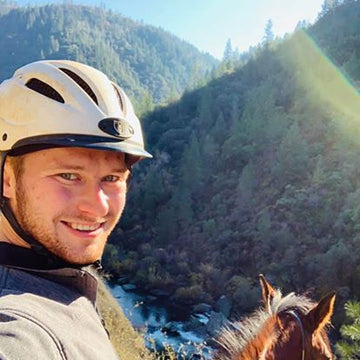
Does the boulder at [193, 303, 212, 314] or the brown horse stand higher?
the brown horse

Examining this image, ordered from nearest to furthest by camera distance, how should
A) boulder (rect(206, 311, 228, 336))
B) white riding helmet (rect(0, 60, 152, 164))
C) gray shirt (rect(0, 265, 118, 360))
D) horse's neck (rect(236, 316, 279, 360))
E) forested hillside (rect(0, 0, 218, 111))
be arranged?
gray shirt (rect(0, 265, 118, 360))
white riding helmet (rect(0, 60, 152, 164))
horse's neck (rect(236, 316, 279, 360))
boulder (rect(206, 311, 228, 336))
forested hillside (rect(0, 0, 218, 111))

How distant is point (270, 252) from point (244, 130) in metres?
16.2

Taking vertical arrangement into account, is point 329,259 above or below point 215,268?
above

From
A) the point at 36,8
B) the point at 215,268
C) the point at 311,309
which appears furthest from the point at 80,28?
the point at 311,309

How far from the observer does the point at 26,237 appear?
1.14m

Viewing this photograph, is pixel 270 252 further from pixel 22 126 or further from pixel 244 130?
pixel 22 126

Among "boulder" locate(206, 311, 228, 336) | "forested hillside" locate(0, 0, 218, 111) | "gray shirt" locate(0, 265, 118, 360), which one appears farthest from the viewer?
"forested hillside" locate(0, 0, 218, 111)

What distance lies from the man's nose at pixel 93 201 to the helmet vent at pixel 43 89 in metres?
0.34

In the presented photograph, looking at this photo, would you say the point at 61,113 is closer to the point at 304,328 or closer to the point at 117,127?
the point at 117,127

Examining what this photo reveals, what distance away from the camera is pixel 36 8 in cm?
15625

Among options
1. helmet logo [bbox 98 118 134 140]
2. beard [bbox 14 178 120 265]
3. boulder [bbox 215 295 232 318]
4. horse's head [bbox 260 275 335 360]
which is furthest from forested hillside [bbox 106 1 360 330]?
beard [bbox 14 178 120 265]

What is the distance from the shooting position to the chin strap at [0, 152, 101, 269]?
1.10 m

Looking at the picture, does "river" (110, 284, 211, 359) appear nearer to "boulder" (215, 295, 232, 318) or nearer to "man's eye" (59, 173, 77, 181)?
"boulder" (215, 295, 232, 318)

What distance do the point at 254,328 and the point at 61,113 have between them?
1.58 m
